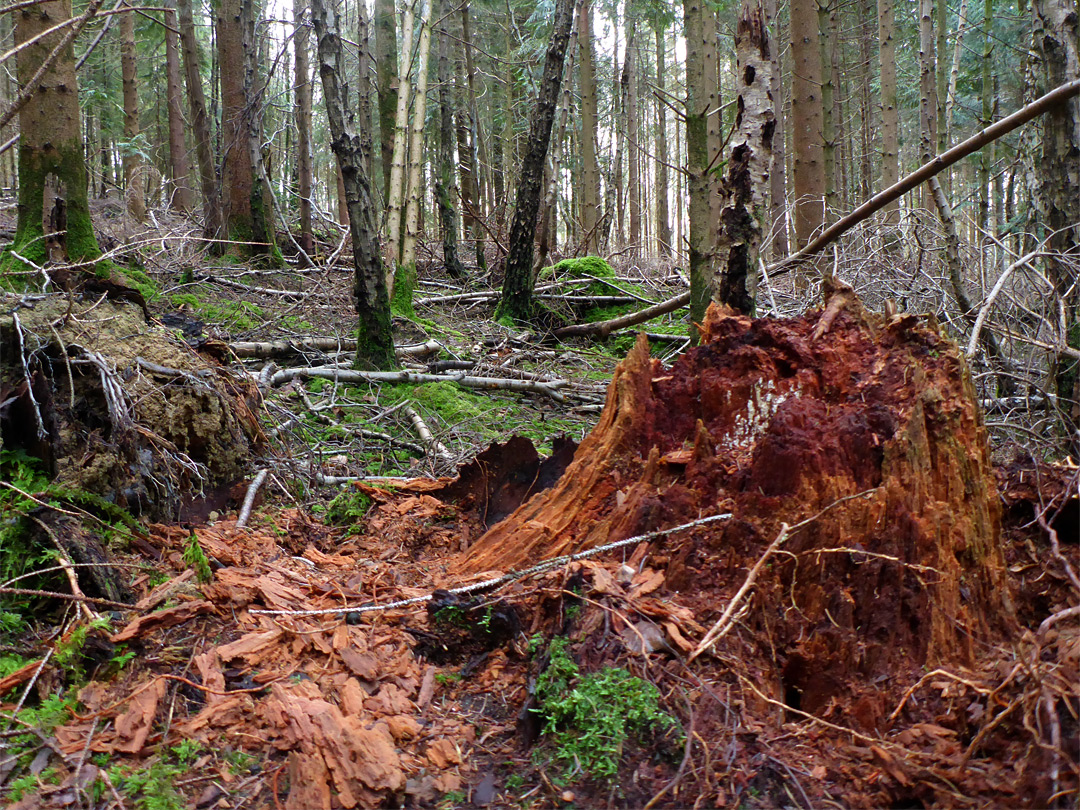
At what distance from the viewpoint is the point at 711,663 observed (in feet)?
6.70

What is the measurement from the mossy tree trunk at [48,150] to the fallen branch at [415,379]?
172 centimetres

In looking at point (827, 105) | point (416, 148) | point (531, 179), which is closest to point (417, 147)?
point (416, 148)

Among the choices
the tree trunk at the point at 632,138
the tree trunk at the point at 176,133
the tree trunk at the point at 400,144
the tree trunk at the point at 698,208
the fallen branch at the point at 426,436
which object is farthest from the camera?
the tree trunk at the point at 632,138

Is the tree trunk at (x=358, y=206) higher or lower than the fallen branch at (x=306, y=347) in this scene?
higher

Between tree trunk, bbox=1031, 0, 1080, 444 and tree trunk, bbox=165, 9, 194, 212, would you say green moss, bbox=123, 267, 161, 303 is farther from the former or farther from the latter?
tree trunk, bbox=165, 9, 194, 212

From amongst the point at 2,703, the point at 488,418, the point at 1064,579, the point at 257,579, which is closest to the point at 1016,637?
the point at 1064,579

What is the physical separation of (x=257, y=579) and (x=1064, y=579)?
291 centimetres

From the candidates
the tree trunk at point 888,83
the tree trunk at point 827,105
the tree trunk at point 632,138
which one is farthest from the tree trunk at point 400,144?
the tree trunk at point 632,138

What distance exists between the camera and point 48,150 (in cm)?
477

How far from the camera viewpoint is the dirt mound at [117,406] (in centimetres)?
301

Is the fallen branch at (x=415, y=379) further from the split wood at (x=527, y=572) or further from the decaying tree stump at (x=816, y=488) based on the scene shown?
the decaying tree stump at (x=816, y=488)

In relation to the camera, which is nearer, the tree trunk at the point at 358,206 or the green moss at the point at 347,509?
the green moss at the point at 347,509

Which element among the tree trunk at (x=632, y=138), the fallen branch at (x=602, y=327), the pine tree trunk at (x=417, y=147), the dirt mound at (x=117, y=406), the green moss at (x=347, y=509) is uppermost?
the tree trunk at (x=632, y=138)

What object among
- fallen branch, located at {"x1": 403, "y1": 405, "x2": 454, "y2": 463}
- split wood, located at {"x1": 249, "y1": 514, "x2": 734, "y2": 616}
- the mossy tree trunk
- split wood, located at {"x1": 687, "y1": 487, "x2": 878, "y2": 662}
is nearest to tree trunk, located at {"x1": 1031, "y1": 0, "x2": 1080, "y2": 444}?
split wood, located at {"x1": 687, "y1": 487, "x2": 878, "y2": 662}
